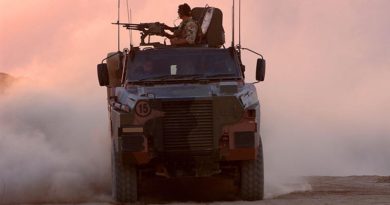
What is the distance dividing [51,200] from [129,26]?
3555mm

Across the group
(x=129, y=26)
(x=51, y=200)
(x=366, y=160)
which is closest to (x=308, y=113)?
(x=366, y=160)

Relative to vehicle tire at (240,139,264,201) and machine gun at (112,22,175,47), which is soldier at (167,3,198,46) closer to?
machine gun at (112,22,175,47)

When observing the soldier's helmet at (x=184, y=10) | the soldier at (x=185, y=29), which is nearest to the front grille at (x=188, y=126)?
the soldier at (x=185, y=29)

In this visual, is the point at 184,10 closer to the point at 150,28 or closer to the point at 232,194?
the point at 150,28

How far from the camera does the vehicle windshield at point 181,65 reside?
16094mm

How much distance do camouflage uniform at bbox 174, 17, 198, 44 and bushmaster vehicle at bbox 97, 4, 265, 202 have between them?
1455 millimetres

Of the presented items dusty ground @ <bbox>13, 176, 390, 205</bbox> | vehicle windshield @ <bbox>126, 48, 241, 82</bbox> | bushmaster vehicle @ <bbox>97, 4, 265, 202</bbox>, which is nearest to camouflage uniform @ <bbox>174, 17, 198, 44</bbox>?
vehicle windshield @ <bbox>126, 48, 241, 82</bbox>

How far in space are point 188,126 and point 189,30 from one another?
3.05 m

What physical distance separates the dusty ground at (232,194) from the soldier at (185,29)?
2046mm

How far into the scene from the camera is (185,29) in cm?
1762

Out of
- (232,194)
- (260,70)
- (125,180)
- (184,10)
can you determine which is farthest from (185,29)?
(125,180)

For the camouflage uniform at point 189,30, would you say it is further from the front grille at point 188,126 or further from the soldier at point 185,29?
the front grille at point 188,126

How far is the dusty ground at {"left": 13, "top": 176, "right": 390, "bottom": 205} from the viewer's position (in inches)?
588

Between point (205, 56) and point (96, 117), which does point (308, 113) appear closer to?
point (96, 117)
